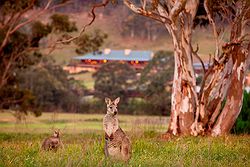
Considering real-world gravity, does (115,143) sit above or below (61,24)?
below

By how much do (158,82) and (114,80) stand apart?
3.85 meters

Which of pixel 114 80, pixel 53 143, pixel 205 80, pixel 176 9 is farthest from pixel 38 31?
pixel 53 143

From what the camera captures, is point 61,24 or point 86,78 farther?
point 86,78

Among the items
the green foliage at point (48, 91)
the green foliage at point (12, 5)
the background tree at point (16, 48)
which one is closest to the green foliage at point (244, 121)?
the background tree at point (16, 48)

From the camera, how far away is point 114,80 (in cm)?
5584

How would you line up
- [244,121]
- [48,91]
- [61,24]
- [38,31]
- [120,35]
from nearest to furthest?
[244,121] → [61,24] → [38,31] → [48,91] → [120,35]

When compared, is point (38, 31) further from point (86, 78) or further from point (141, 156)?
point (141, 156)

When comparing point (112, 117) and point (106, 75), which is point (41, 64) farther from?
point (112, 117)

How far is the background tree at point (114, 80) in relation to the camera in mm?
55125

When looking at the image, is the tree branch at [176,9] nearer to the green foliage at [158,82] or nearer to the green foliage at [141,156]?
the green foliage at [141,156]

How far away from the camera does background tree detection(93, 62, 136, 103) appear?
181 ft

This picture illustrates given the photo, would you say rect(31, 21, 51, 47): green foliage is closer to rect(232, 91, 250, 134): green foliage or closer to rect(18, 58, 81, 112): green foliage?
rect(18, 58, 81, 112): green foliage

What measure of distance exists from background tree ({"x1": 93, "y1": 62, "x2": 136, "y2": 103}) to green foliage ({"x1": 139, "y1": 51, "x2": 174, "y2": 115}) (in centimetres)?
126

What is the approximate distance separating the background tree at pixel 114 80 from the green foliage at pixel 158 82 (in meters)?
1.26
